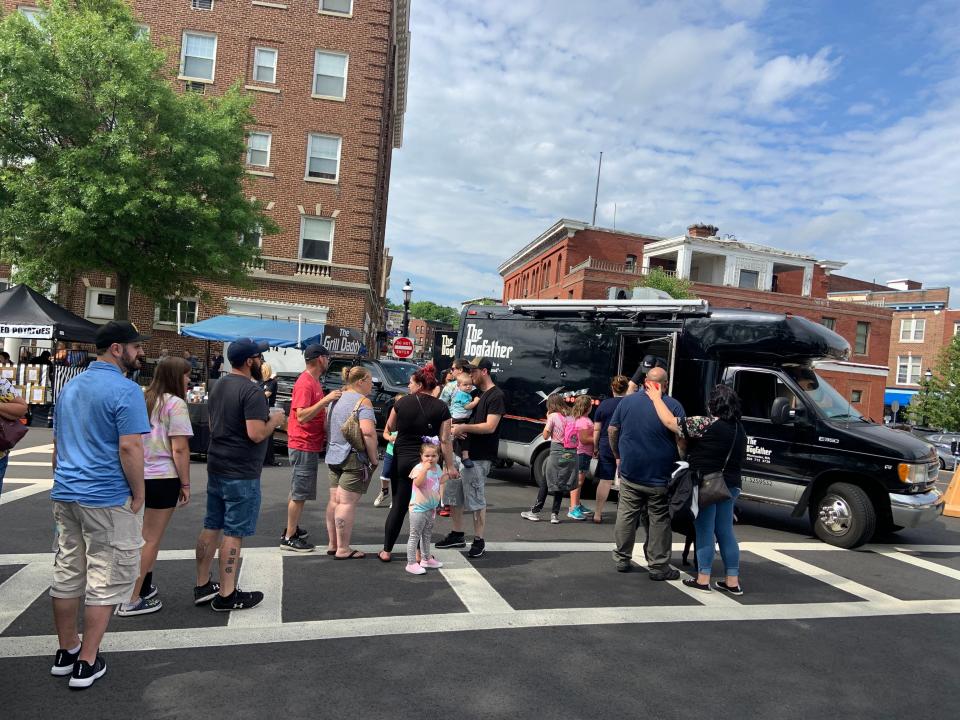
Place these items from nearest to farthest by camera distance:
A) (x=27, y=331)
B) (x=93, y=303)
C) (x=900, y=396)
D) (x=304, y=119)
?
(x=27, y=331) < (x=93, y=303) < (x=304, y=119) < (x=900, y=396)

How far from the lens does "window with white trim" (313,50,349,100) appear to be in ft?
82.2

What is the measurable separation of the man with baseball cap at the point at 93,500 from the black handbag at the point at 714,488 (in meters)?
4.24

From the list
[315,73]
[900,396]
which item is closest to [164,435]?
[315,73]

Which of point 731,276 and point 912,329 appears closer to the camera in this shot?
point 731,276

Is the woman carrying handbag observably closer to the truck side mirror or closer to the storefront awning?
the truck side mirror

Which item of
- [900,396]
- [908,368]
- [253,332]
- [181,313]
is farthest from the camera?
[908,368]

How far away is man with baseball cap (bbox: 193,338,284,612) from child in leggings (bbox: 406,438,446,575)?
1.46 meters

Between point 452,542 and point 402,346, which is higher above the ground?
point 402,346

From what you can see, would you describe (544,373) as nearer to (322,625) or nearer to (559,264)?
(322,625)

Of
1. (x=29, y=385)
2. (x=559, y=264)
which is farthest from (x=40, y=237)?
(x=559, y=264)

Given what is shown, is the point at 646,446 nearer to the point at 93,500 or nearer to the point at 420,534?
the point at 420,534

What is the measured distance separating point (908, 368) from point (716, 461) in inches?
2404

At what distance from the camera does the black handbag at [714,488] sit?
18.4 ft

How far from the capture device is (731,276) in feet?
164
